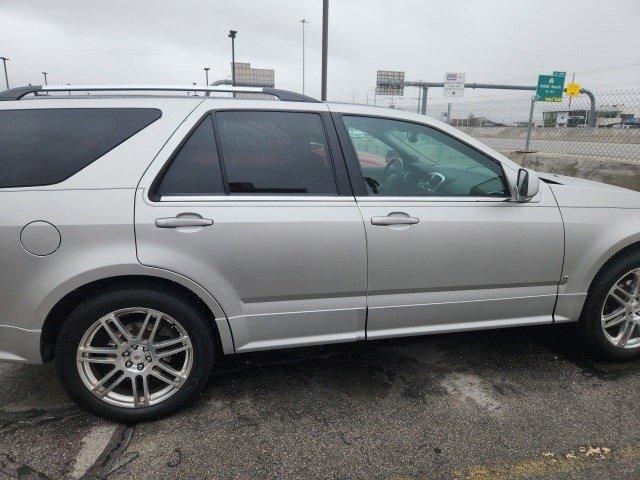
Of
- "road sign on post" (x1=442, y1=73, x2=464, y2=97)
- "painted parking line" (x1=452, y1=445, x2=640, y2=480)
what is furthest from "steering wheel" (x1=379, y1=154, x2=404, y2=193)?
"road sign on post" (x1=442, y1=73, x2=464, y2=97)

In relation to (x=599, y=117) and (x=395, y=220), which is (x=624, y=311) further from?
(x=599, y=117)

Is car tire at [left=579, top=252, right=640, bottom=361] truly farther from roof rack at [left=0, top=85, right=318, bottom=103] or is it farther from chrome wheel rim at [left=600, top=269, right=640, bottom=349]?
roof rack at [left=0, top=85, right=318, bottom=103]

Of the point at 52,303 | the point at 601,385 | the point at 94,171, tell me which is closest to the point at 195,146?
the point at 94,171

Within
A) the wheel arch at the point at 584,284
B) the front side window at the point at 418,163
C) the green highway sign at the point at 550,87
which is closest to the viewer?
the front side window at the point at 418,163

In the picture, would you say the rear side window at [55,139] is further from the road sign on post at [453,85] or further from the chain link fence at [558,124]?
the road sign on post at [453,85]

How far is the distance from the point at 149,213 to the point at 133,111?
0.59 metres

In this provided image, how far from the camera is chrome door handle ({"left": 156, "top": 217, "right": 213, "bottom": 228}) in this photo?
2367 millimetres

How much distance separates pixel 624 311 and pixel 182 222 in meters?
2.90

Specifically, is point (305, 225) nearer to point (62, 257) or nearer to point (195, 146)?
point (195, 146)

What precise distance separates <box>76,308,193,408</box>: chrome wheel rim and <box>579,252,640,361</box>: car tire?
8.29 feet

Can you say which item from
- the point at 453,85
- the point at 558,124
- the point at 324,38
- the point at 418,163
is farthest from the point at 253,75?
the point at 418,163

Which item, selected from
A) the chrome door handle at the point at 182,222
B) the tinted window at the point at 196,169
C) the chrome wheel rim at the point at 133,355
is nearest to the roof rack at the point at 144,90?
the tinted window at the point at 196,169

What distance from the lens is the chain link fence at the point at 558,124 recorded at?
868cm

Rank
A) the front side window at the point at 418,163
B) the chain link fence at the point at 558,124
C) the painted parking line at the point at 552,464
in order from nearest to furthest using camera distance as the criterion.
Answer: the painted parking line at the point at 552,464 → the front side window at the point at 418,163 → the chain link fence at the point at 558,124
